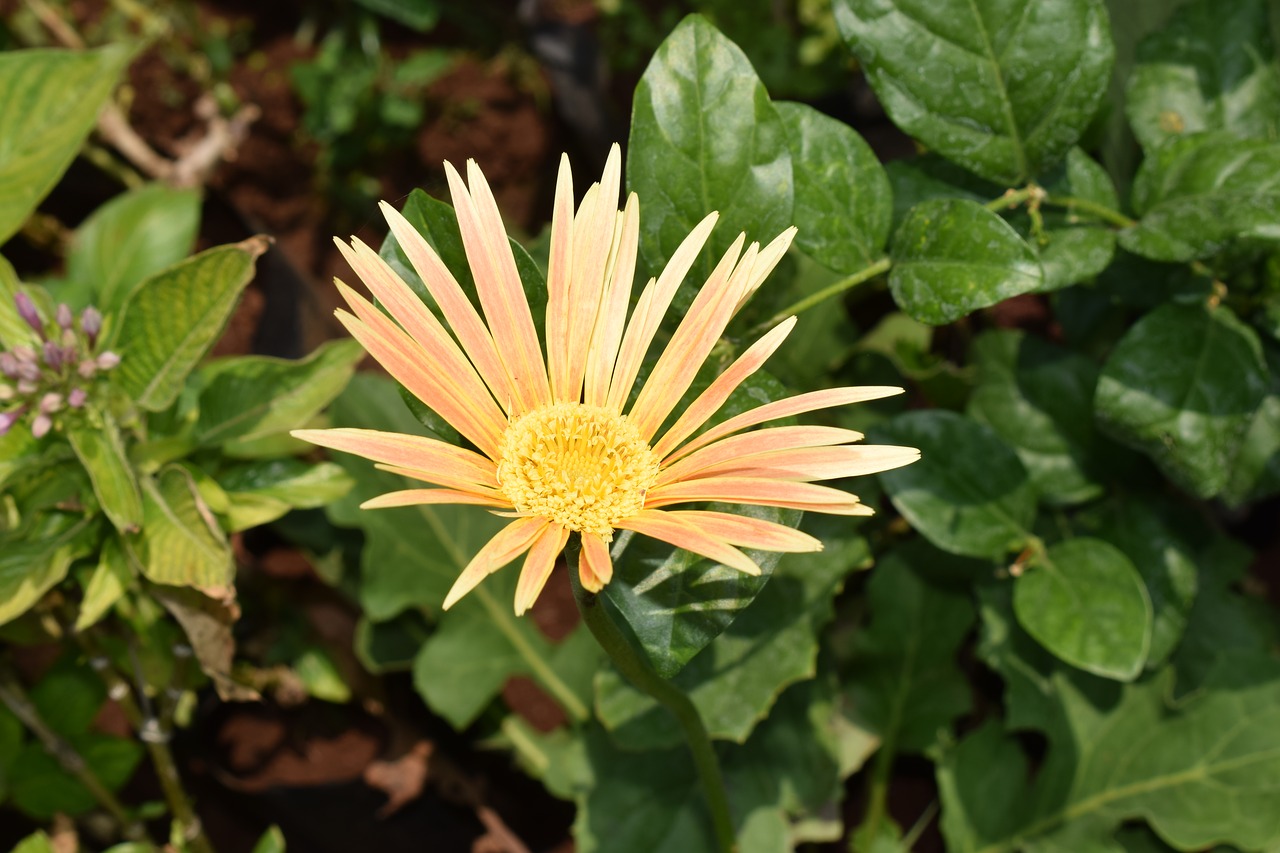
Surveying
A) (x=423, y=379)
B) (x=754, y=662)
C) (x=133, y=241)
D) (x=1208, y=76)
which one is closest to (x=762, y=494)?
(x=423, y=379)

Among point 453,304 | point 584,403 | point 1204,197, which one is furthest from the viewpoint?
point 1204,197

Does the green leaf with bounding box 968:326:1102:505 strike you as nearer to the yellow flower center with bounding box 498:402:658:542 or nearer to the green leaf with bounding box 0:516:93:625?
the yellow flower center with bounding box 498:402:658:542

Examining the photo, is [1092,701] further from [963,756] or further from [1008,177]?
[1008,177]

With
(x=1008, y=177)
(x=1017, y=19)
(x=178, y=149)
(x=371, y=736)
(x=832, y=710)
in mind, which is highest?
(x=1017, y=19)

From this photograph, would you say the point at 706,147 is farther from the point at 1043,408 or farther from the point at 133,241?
the point at 133,241

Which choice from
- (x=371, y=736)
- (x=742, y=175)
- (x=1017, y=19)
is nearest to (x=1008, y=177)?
(x=1017, y=19)

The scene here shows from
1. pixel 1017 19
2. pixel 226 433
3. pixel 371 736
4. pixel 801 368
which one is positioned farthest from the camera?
pixel 371 736

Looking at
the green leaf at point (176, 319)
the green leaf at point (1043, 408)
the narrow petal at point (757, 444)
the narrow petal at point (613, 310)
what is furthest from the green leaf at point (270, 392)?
the green leaf at point (1043, 408)

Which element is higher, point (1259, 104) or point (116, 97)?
point (1259, 104)
